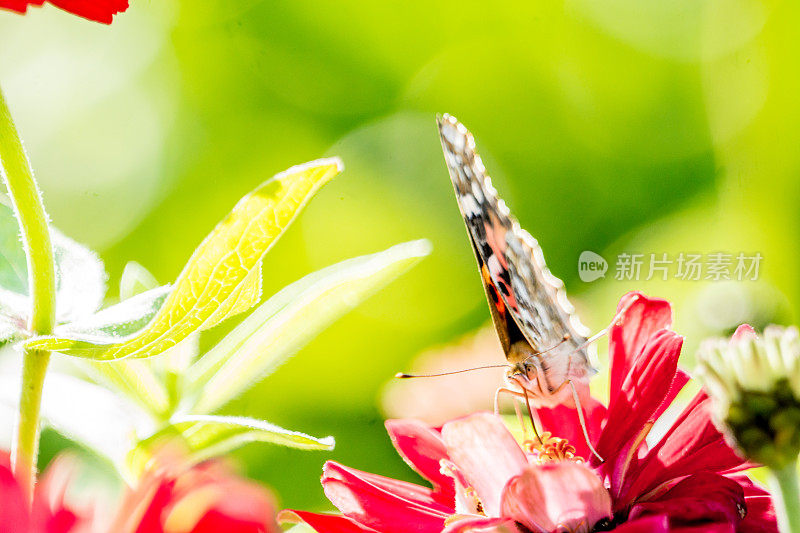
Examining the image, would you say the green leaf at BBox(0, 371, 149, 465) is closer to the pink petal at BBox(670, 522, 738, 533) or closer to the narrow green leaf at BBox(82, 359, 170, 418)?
the narrow green leaf at BBox(82, 359, 170, 418)

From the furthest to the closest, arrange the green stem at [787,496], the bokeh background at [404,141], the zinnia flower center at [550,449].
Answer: the bokeh background at [404,141] → the zinnia flower center at [550,449] → the green stem at [787,496]

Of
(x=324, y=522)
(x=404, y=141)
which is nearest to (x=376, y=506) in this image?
(x=324, y=522)

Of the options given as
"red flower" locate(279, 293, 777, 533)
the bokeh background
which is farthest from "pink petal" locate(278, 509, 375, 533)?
the bokeh background

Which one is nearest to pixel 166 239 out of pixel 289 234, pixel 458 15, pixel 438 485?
pixel 289 234

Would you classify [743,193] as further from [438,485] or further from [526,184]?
[438,485]

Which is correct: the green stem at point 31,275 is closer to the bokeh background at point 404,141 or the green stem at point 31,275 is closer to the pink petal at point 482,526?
the pink petal at point 482,526

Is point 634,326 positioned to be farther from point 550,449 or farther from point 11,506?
point 11,506

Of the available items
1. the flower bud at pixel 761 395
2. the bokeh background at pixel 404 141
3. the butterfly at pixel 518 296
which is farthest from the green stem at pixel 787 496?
the bokeh background at pixel 404 141
